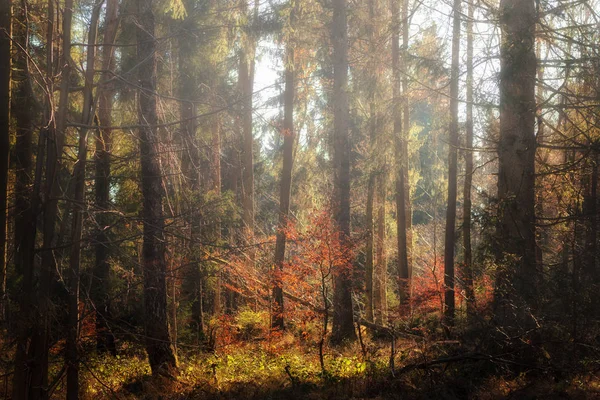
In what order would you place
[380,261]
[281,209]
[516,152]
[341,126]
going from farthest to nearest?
[380,261]
[281,209]
[341,126]
[516,152]

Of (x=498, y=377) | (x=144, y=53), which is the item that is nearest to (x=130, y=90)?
(x=144, y=53)

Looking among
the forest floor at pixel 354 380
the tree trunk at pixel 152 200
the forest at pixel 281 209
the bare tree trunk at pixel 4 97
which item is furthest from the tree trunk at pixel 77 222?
the tree trunk at pixel 152 200

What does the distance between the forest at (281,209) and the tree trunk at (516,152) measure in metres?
0.04

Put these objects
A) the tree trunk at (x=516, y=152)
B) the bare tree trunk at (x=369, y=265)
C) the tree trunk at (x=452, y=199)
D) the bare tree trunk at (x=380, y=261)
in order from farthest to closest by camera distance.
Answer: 1. the bare tree trunk at (x=380, y=261)
2. the bare tree trunk at (x=369, y=265)
3. the tree trunk at (x=452, y=199)
4. the tree trunk at (x=516, y=152)

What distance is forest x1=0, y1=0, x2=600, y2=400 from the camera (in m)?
5.56

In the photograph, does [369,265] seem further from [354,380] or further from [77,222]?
[77,222]

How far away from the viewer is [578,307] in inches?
277

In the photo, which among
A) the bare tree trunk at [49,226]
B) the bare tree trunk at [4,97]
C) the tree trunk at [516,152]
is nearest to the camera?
the bare tree trunk at [49,226]

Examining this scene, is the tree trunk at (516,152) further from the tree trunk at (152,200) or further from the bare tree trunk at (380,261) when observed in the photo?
the bare tree trunk at (380,261)

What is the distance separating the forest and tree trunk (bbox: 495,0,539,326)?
1.4 inches

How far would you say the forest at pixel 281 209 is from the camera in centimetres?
556

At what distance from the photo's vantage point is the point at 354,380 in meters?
7.97

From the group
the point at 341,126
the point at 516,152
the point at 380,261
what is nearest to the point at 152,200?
the point at 341,126

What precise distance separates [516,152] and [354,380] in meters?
4.62
